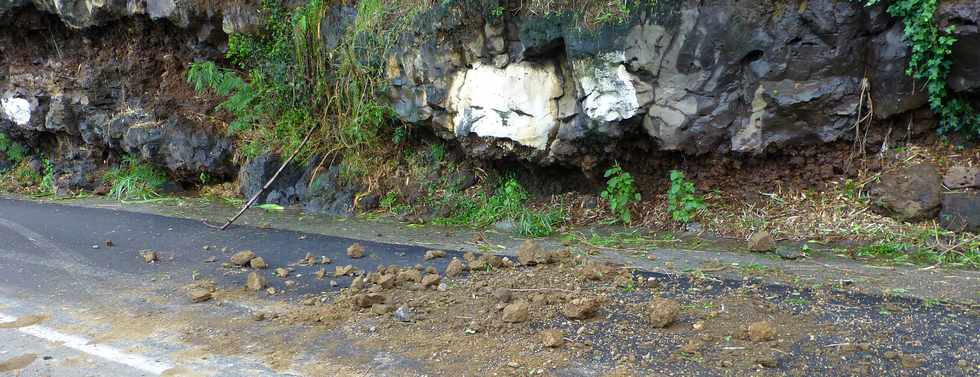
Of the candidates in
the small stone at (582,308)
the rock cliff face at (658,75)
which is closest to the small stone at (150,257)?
the rock cliff face at (658,75)

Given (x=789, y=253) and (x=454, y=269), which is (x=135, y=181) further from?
(x=789, y=253)

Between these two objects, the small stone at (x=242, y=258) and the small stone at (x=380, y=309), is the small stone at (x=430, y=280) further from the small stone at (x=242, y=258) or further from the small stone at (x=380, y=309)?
the small stone at (x=242, y=258)

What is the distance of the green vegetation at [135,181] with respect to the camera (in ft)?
38.1

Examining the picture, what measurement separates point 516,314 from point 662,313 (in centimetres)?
85

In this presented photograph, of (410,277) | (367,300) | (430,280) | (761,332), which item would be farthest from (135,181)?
(761,332)

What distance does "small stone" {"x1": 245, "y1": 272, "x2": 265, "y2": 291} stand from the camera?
222 inches

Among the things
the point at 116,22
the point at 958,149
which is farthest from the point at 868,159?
the point at 116,22

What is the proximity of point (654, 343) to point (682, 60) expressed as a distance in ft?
12.8

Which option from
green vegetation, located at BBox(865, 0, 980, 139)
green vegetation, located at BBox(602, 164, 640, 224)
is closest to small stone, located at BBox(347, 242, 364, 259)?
green vegetation, located at BBox(602, 164, 640, 224)

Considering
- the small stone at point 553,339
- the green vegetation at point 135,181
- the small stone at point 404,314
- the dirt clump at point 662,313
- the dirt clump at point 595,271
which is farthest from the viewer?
the green vegetation at point 135,181

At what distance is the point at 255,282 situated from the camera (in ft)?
18.6

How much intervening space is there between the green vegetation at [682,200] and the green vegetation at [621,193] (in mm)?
440

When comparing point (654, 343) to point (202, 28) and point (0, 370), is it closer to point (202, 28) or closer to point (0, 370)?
point (0, 370)

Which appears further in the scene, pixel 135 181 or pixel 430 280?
pixel 135 181
